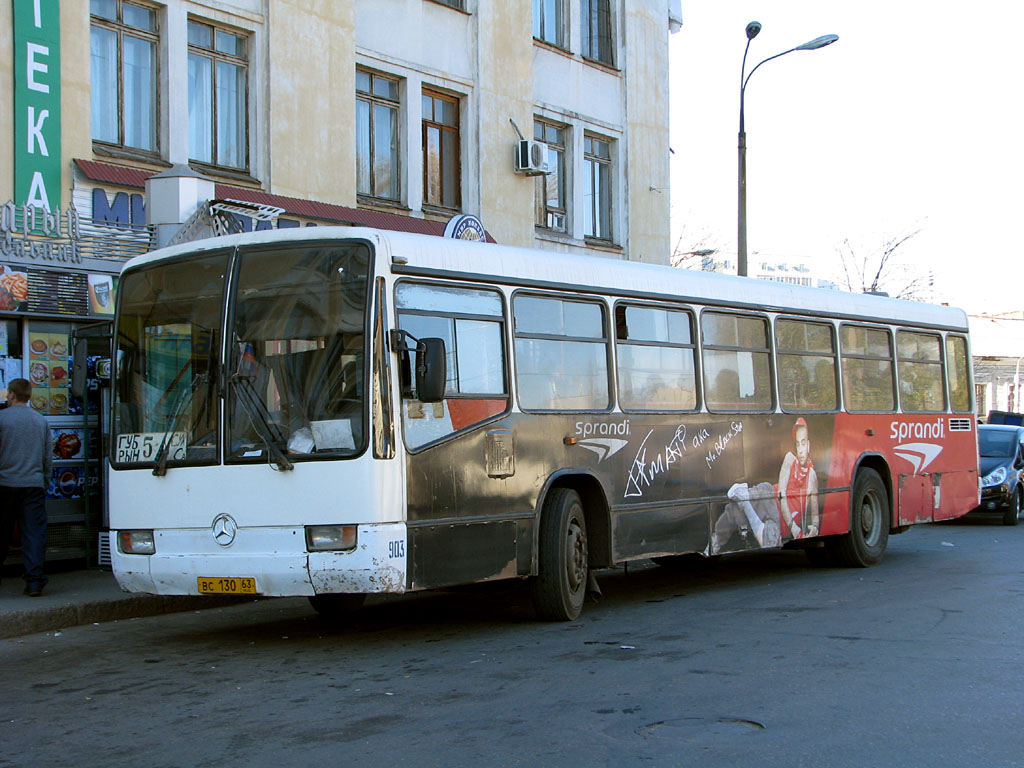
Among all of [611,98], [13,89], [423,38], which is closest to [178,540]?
[13,89]

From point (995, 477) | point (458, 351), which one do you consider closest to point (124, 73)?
point (458, 351)

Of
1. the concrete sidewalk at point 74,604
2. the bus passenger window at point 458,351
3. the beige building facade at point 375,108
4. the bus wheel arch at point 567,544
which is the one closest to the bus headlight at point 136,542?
the concrete sidewalk at point 74,604

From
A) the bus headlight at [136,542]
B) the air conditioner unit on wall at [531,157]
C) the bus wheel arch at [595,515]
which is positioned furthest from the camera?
the air conditioner unit on wall at [531,157]

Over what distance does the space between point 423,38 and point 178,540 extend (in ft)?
42.9

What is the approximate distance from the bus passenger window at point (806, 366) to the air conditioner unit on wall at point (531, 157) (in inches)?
339

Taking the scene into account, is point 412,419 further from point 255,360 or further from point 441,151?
point 441,151

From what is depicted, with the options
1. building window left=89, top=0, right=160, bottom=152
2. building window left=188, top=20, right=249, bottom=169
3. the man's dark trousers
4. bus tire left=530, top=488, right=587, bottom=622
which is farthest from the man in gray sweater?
building window left=188, top=20, right=249, bottom=169

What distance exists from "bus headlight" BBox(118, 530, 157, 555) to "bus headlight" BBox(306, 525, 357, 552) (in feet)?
4.40

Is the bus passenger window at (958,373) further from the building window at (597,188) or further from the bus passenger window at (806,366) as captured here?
the building window at (597,188)

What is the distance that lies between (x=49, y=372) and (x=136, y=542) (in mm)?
4415

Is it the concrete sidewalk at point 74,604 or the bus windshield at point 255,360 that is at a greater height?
the bus windshield at point 255,360

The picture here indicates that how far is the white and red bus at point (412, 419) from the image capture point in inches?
346

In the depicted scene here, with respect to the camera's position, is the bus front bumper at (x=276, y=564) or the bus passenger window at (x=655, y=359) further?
the bus passenger window at (x=655, y=359)

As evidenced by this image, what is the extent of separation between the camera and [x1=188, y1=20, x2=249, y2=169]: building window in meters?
17.2
